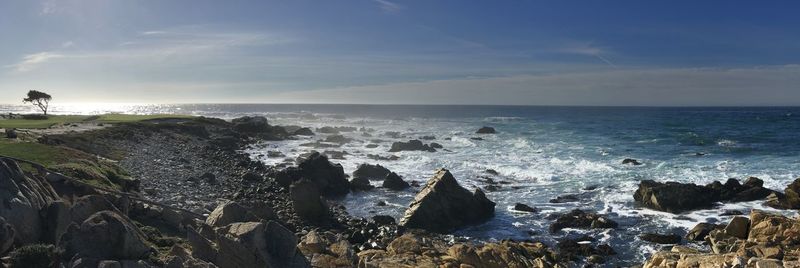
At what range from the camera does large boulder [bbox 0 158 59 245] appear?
1120 centimetres

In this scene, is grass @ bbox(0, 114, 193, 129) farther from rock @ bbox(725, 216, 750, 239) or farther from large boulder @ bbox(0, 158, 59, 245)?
rock @ bbox(725, 216, 750, 239)

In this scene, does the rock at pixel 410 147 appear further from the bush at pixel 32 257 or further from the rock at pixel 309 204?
the bush at pixel 32 257

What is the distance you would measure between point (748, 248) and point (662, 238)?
6.46 m

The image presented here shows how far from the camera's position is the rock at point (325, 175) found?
113 ft

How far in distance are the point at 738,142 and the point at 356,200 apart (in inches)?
1933

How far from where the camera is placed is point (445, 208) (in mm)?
26469

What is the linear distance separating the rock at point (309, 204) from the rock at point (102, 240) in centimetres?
1527

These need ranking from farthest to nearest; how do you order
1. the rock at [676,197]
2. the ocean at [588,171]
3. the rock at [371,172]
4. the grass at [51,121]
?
the grass at [51,121]
the rock at [371,172]
the rock at [676,197]
the ocean at [588,171]

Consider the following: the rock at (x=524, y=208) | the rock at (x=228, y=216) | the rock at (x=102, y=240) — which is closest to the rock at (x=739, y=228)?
the rock at (x=524, y=208)

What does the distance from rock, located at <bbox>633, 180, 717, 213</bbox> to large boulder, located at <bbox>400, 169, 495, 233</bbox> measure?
A: 9002 millimetres

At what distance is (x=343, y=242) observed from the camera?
52.1 feet

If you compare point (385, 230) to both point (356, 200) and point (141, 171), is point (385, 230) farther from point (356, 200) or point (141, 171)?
point (141, 171)

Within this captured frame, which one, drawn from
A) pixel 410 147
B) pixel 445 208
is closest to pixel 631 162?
pixel 410 147

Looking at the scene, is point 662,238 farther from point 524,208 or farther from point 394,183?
point 394,183
